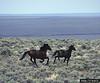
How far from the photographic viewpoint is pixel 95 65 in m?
22.0

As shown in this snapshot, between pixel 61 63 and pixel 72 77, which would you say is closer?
pixel 72 77

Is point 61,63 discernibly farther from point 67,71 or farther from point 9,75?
point 9,75

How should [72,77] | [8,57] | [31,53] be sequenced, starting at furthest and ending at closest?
[8,57] < [31,53] < [72,77]

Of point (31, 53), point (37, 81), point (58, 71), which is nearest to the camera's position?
point (37, 81)

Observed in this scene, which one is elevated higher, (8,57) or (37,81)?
(37,81)

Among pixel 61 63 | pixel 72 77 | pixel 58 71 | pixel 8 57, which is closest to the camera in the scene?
pixel 72 77

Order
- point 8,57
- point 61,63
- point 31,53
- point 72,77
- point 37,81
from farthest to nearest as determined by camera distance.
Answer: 1. point 8,57
2. point 61,63
3. point 31,53
4. point 72,77
5. point 37,81

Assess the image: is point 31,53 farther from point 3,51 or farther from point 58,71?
point 3,51

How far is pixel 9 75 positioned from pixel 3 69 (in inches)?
73.3

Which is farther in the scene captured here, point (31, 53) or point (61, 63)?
point (61, 63)

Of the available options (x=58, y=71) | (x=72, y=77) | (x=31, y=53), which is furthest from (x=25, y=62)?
(x=72, y=77)

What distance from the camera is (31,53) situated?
21.1m

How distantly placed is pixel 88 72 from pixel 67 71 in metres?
1.12

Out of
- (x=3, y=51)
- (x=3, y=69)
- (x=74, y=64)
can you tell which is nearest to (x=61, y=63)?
(x=74, y=64)
